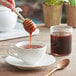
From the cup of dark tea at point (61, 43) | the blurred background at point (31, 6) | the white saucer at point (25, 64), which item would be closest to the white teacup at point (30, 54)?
the white saucer at point (25, 64)

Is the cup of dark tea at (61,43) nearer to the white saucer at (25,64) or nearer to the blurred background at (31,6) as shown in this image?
the white saucer at (25,64)

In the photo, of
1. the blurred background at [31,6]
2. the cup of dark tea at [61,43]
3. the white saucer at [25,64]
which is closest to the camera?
the white saucer at [25,64]

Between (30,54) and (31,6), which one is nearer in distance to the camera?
(30,54)

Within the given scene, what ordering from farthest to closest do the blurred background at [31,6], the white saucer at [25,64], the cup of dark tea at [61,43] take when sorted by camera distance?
the blurred background at [31,6]
the cup of dark tea at [61,43]
the white saucer at [25,64]

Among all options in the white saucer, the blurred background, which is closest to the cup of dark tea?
the white saucer

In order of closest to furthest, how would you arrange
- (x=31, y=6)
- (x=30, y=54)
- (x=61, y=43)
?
1. (x=30, y=54)
2. (x=61, y=43)
3. (x=31, y=6)

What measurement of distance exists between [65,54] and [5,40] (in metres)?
0.42

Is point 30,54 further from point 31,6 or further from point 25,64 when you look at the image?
point 31,6

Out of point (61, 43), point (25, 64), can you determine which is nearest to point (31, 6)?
point (61, 43)

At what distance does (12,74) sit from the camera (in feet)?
4.30

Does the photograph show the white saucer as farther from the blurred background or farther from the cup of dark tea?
the blurred background

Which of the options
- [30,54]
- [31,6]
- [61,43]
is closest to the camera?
[30,54]

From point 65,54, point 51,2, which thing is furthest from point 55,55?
point 51,2

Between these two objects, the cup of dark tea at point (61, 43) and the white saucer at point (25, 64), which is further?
the cup of dark tea at point (61, 43)
